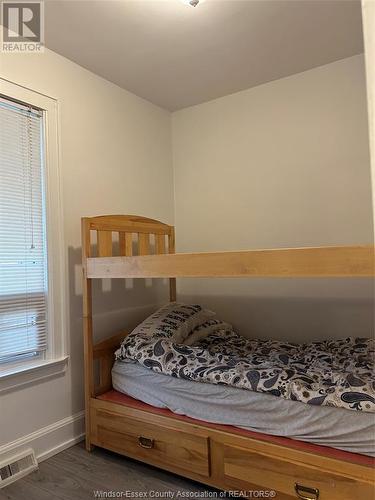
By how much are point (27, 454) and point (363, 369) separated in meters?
1.80

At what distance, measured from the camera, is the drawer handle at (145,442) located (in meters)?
1.80

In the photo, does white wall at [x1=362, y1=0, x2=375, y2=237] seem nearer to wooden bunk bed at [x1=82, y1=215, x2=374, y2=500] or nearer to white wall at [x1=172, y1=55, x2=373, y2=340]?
wooden bunk bed at [x1=82, y1=215, x2=374, y2=500]

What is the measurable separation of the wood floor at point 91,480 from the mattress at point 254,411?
336mm

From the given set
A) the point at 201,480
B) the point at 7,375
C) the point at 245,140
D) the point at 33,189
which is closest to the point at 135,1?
the point at 33,189

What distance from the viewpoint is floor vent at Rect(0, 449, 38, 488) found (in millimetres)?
1770

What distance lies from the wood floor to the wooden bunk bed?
0.08 meters

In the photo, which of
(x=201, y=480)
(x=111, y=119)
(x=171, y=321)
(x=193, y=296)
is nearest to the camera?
(x=201, y=480)

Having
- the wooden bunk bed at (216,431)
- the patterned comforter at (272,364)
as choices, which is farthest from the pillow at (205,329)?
the wooden bunk bed at (216,431)

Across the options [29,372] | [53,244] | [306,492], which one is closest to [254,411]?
[306,492]

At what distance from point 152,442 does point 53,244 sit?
1236 mm

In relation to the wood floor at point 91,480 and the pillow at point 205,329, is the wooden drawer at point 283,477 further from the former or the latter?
the pillow at point 205,329

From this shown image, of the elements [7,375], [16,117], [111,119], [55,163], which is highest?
[111,119]

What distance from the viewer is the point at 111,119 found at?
8.51ft

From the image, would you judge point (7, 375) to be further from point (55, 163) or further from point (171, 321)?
point (55, 163)
